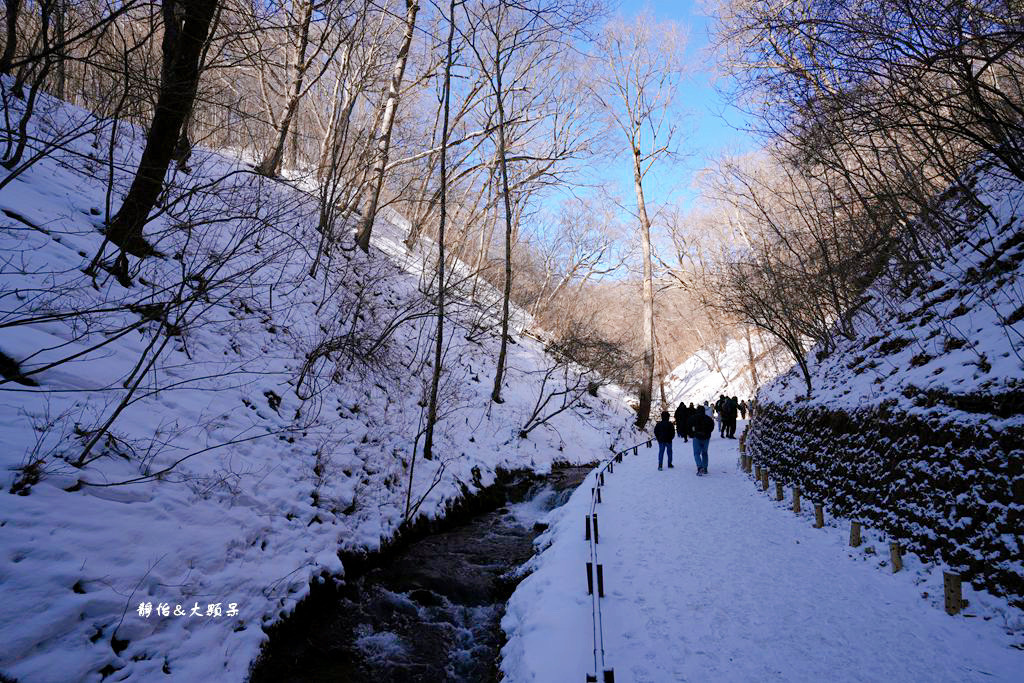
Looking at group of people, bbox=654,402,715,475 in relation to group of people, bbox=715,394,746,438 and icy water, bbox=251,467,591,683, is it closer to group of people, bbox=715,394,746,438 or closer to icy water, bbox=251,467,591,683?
icy water, bbox=251,467,591,683

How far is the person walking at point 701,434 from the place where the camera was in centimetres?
1228

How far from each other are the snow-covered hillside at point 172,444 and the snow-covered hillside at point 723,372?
28.9 metres

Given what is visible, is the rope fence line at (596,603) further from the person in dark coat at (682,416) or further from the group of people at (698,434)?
the person in dark coat at (682,416)

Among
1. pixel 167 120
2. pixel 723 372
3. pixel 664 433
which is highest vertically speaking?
pixel 167 120

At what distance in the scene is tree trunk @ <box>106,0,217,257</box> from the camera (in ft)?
21.2

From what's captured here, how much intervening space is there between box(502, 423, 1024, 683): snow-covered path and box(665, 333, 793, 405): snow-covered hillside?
2668 cm

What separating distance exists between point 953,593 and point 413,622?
237 inches

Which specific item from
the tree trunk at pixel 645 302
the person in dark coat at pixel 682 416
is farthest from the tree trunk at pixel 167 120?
the tree trunk at pixel 645 302

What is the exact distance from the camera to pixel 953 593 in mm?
4699

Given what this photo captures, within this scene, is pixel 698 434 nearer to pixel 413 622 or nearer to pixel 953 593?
pixel 953 593

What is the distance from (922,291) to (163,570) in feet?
41.8

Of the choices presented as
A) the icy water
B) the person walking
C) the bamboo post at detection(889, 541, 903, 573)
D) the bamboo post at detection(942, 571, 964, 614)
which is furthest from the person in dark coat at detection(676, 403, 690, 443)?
the bamboo post at detection(942, 571, 964, 614)

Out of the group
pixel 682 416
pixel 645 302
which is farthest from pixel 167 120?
pixel 645 302

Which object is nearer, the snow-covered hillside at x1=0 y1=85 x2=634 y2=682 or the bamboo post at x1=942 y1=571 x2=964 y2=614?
the snow-covered hillside at x1=0 y1=85 x2=634 y2=682
